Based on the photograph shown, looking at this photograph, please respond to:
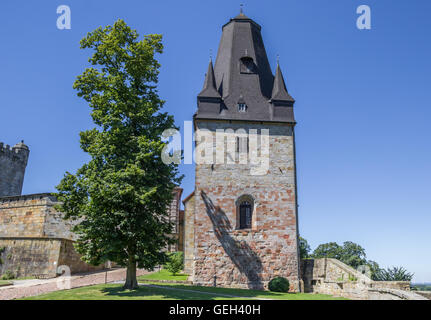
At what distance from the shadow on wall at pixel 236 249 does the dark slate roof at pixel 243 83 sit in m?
6.27

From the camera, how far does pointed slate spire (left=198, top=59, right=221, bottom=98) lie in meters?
24.9

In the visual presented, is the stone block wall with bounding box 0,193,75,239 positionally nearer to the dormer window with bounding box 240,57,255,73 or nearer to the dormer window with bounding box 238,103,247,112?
the dormer window with bounding box 238,103,247,112

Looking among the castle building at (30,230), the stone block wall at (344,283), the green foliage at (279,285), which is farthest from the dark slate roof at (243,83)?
the green foliage at (279,285)

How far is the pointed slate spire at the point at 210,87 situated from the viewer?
81.7 ft

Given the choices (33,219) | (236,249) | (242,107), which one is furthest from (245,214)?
(33,219)

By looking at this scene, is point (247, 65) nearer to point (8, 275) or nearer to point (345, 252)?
A: point (8, 275)

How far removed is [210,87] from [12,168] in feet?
107

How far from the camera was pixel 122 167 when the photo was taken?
16.5 metres

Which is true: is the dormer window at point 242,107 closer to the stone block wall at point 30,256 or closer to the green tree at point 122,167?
the green tree at point 122,167

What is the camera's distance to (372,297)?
56.9ft

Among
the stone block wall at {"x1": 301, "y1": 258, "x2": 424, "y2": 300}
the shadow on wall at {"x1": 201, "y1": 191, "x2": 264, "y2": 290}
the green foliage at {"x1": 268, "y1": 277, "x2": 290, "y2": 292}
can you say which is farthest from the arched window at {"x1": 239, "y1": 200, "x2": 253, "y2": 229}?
the stone block wall at {"x1": 301, "y1": 258, "x2": 424, "y2": 300}

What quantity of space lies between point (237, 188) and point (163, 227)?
754cm

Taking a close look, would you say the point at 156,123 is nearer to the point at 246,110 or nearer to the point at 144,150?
the point at 144,150
